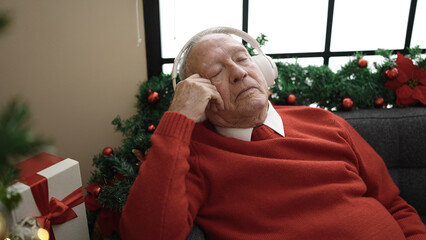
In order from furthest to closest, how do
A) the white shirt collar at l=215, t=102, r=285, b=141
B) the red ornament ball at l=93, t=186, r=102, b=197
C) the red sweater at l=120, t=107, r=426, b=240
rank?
the red ornament ball at l=93, t=186, r=102, b=197 → the white shirt collar at l=215, t=102, r=285, b=141 → the red sweater at l=120, t=107, r=426, b=240

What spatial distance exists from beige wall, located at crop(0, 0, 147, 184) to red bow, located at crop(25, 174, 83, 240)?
0.61m

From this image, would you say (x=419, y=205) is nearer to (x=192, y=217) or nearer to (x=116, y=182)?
(x=192, y=217)

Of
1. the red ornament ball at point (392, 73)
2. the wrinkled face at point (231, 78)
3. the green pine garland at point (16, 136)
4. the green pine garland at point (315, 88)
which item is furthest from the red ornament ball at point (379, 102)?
the green pine garland at point (16, 136)

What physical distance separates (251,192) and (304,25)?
1.47 m

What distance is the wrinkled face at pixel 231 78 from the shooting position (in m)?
1.14

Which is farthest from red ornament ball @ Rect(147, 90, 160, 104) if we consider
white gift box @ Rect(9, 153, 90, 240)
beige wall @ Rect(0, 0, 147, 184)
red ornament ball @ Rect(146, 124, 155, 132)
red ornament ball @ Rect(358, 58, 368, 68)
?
red ornament ball @ Rect(358, 58, 368, 68)

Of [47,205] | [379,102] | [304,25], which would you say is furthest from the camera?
[304,25]

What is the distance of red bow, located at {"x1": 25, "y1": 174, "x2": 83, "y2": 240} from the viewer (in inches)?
38.7

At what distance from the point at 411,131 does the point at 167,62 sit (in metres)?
1.49

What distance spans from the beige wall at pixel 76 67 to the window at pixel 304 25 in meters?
0.19

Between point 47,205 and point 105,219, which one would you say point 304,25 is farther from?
point 47,205

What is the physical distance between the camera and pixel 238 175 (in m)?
1.09

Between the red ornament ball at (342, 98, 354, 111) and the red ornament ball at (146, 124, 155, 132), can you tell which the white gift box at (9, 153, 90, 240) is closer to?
the red ornament ball at (146, 124, 155, 132)

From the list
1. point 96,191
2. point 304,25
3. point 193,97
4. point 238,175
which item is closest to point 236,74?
point 193,97
